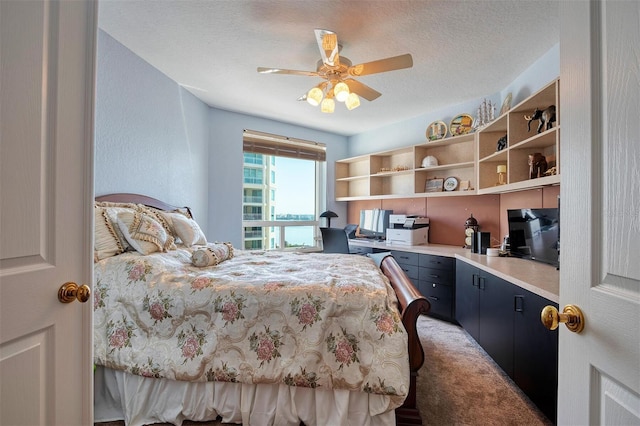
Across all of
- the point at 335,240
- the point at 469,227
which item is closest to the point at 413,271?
the point at 469,227

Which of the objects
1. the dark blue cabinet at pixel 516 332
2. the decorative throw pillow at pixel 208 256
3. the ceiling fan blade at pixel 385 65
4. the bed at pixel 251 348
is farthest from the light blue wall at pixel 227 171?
the dark blue cabinet at pixel 516 332

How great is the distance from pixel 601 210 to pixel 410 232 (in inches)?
124

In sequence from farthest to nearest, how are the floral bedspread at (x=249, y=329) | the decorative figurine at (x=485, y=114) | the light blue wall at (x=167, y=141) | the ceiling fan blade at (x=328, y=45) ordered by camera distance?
1. the decorative figurine at (x=485, y=114)
2. the light blue wall at (x=167, y=141)
3. the ceiling fan blade at (x=328, y=45)
4. the floral bedspread at (x=249, y=329)

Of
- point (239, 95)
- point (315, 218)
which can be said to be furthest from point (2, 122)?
point (315, 218)

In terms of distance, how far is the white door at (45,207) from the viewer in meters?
0.67

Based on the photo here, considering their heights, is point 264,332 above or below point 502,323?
above

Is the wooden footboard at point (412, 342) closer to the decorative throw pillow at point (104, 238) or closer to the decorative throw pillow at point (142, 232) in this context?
the decorative throw pillow at point (142, 232)

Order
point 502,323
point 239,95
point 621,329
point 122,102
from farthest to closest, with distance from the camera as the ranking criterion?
point 239,95, point 122,102, point 502,323, point 621,329

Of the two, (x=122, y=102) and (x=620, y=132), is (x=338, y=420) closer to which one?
(x=620, y=132)

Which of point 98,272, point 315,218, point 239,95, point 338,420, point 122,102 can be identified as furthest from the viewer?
point 315,218

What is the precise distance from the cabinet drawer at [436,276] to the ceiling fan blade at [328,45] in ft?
7.94

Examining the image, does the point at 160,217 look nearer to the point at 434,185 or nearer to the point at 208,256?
the point at 208,256

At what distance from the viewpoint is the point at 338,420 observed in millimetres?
1404

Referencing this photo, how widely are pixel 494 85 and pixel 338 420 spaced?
3.41 m
